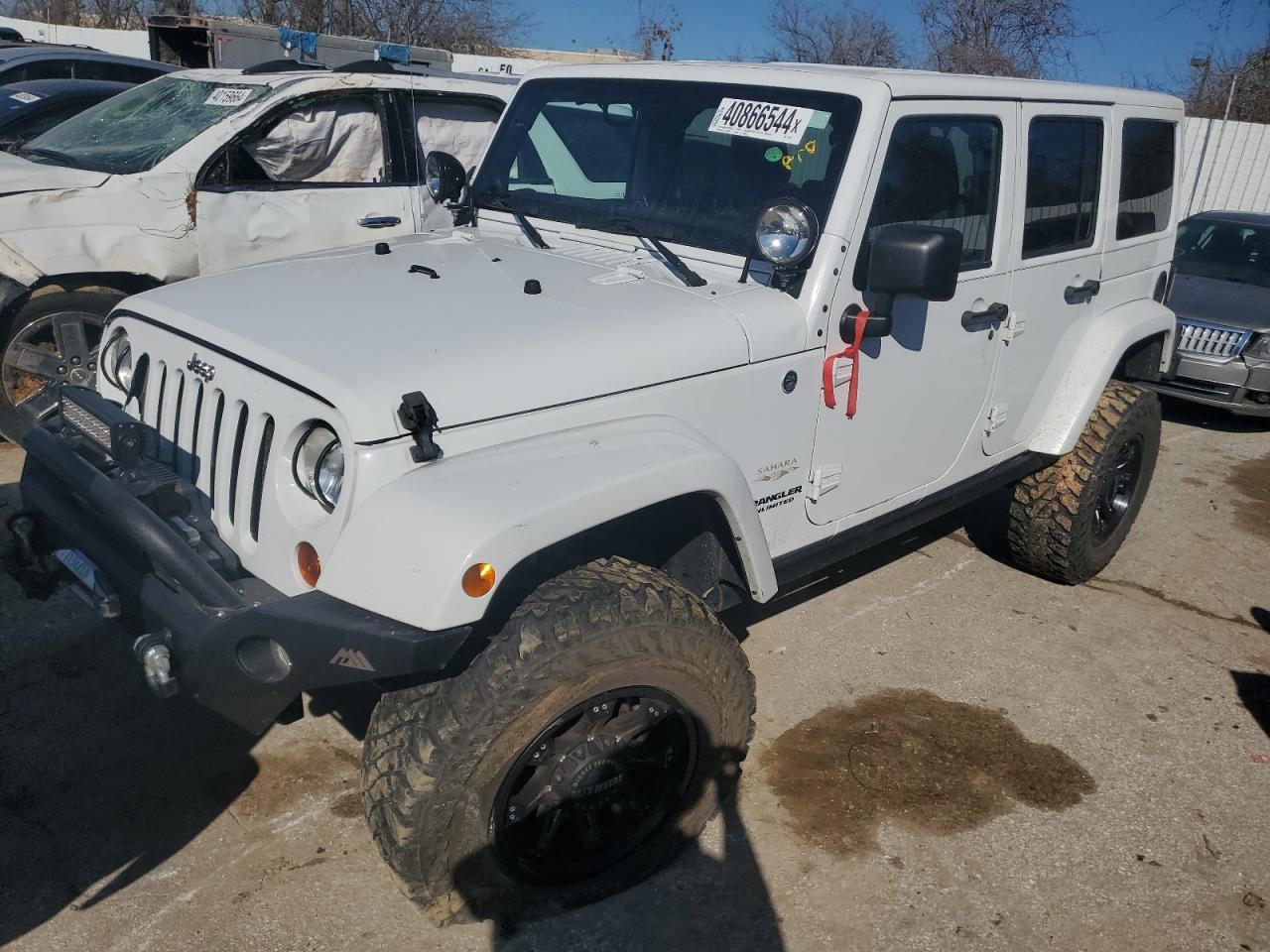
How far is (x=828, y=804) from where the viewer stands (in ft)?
10.9

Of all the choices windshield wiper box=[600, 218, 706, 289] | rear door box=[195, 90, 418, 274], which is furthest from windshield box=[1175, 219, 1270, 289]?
windshield wiper box=[600, 218, 706, 289]

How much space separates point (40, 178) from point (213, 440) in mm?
3461

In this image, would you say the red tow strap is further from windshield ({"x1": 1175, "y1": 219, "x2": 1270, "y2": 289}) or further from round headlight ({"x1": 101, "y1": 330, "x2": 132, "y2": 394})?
windshield ({"x1": 1175, "y1": 219, "x2": 1270, "y2": 289})

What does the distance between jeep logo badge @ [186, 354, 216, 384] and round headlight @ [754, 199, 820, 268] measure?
1.52m

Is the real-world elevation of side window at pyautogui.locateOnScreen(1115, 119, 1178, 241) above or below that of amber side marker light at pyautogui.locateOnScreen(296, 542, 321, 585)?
above

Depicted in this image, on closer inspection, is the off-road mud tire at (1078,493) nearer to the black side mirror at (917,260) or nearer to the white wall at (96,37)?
the black side mirror at (917,260)

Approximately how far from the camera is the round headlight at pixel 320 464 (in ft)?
7.99

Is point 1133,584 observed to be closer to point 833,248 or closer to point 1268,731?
point 1268,731

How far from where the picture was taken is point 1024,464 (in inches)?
170

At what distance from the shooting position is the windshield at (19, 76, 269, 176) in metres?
5.66

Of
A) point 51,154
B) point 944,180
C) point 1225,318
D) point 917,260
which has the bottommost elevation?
point 1225,318

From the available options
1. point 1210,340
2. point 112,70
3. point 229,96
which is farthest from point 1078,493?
point 112,70

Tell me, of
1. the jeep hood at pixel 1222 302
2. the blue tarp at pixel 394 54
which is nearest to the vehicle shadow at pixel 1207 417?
the jeep hood at pixel 1222 302

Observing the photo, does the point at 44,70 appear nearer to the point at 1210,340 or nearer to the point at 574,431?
the point at 574,431
